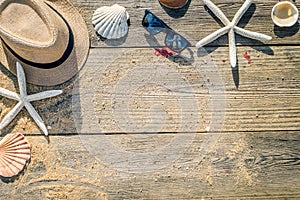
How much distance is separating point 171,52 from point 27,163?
603mm

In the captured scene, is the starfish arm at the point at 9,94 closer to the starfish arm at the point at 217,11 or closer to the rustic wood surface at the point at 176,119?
the rustic wood surface at the point at 176,119

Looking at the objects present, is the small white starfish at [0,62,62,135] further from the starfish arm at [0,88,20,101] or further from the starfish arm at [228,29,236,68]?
the starfish arm at [228,29,236,68]

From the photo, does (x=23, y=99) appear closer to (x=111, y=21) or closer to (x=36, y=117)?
(x=36, y=117)

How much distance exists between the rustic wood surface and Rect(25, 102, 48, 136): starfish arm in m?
0.03

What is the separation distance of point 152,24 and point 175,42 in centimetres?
10

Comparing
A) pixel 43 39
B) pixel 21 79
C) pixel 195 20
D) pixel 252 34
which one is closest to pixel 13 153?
pixel 21 79

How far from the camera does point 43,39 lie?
1235mm

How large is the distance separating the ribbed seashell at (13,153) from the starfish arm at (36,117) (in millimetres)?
69

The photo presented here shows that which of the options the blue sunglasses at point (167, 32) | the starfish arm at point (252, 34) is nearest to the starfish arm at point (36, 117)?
the blue sunglasses at point (167, 32)

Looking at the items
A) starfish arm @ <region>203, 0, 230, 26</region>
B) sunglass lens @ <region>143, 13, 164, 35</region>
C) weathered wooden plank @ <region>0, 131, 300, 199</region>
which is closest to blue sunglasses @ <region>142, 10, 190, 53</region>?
sunglass lens @ <region>143, 13, 164, 35</region>

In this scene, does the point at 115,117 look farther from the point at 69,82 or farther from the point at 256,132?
the point at 256,132

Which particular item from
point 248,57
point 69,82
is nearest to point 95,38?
point 69,82

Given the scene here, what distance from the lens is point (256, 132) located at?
145 cm

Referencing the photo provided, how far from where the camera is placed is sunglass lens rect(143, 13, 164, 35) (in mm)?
1424
